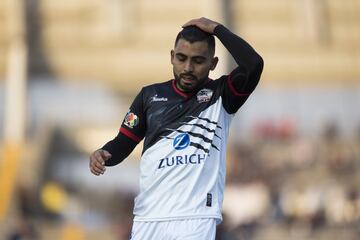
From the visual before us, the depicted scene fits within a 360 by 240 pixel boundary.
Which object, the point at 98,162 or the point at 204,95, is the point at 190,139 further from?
the point at 98,162

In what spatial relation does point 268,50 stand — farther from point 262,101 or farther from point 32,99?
point 32,99

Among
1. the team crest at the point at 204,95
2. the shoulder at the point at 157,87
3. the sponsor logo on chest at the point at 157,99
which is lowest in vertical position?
the sponsor logo on chest at the point at 157,99

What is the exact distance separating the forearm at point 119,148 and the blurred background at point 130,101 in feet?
30.5

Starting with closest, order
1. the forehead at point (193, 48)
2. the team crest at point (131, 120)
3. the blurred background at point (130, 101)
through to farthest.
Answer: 1. the forehead at point (193, 48)
2. the team crest at point (131, 120)
3. the blurred background at point (130, 101)

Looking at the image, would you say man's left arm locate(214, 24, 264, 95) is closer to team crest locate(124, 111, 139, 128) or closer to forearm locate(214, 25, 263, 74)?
forearm locate(214, 25, 263, 74)

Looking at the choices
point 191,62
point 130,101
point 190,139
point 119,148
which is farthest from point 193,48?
point 130,101

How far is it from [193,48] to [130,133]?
2.17 feet

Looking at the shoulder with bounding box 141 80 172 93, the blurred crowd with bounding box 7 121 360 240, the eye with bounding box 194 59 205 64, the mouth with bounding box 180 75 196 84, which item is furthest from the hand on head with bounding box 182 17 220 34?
the blurred crowd with bounding box 7 121 360 240

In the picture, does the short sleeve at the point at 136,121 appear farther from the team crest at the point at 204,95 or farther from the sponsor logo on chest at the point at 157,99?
the team crest at the point at 204,95

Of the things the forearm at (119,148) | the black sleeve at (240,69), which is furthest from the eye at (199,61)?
the forearm at (119,148)

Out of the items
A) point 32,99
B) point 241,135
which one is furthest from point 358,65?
point 32,99

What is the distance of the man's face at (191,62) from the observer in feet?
15.3

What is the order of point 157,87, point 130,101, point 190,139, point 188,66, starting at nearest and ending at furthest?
point 188,66 < point 190,139 < point 157,87 < point 130,101

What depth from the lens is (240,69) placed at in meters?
4.76
